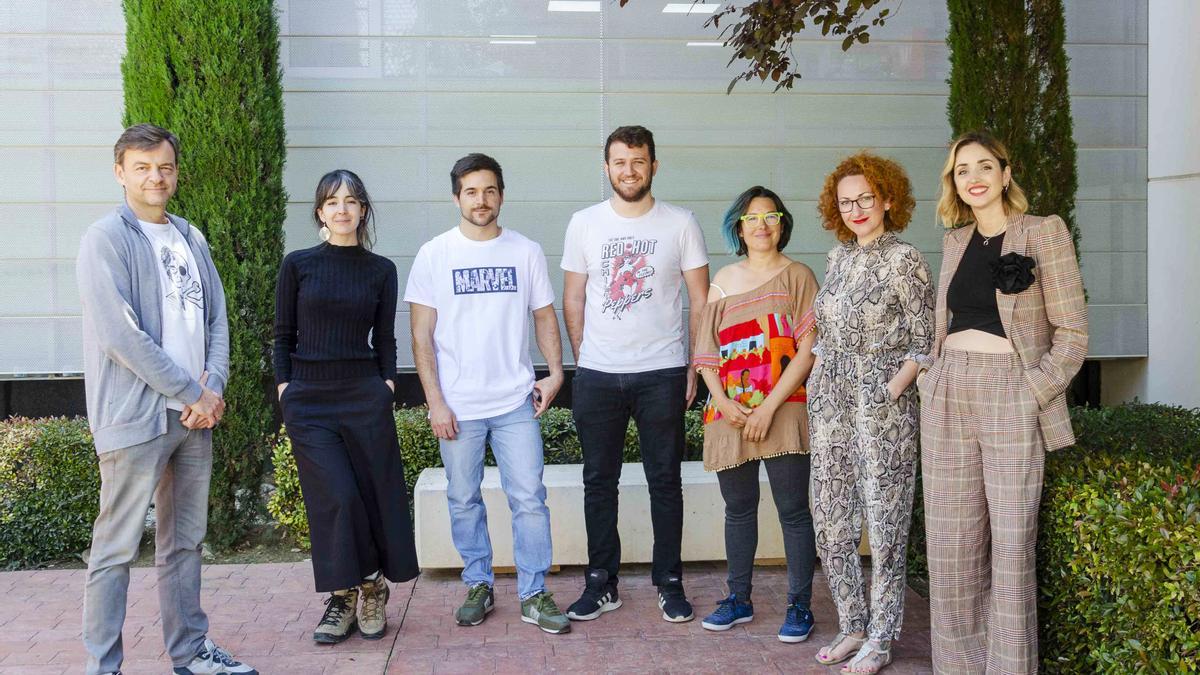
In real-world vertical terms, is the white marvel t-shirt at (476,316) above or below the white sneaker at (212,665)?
above

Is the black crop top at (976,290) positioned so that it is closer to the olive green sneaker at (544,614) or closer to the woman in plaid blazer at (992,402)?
the woman in plaid blazer at (992,402)

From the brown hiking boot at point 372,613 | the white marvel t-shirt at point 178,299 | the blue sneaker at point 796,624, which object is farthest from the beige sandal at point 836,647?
the white marvel t-shirt at point 178,299

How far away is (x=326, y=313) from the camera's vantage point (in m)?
4.45

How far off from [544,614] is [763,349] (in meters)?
1.51

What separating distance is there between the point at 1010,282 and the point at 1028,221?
268 millimetres

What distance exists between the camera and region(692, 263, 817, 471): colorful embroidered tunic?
4.49 metres

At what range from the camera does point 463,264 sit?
4.71 meters

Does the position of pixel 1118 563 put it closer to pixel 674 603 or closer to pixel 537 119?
pixel 674 603

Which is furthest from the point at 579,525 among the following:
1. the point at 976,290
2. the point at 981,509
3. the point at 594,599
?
the point at 976,290

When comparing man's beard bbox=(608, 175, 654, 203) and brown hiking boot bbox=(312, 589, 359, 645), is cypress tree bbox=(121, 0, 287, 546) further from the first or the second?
man's beard bbox=(608, 175, 654, 203)

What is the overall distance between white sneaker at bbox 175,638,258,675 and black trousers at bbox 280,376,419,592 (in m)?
0.45

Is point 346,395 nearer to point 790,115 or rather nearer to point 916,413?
point 916,413

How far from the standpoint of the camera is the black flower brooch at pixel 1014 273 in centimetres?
359

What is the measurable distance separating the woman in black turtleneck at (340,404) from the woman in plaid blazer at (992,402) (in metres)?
2.21
